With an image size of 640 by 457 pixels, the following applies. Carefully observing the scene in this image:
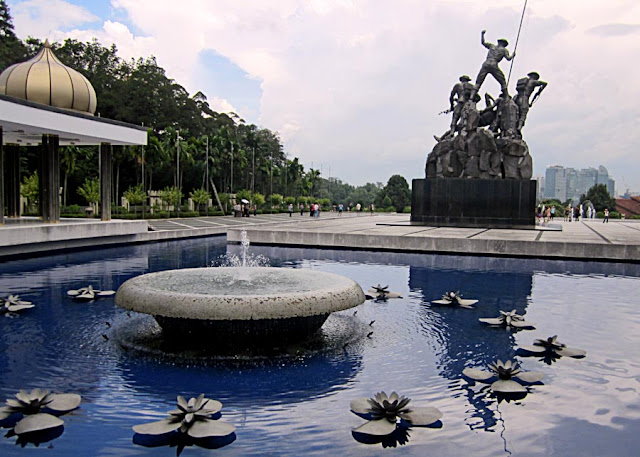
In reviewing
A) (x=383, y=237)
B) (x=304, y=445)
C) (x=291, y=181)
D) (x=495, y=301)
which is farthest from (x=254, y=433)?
(x=291, y=181)

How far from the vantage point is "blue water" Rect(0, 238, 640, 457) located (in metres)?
4.18

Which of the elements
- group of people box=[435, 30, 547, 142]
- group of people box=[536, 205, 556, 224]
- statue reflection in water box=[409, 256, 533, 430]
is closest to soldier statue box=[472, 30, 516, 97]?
group of people box=[435, 30, 547, 142]

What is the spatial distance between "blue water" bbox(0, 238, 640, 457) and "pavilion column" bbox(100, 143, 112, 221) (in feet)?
38.7

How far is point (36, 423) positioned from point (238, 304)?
79.3 inches

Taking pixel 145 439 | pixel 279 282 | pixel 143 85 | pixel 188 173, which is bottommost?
pixel 145 439

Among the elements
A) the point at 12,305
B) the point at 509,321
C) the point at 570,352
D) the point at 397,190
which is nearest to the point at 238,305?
the point at 570,352

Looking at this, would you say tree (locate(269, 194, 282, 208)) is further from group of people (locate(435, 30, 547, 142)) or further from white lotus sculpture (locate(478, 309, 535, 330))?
white lotus sculpture (locate(478, 309, 535, 330))

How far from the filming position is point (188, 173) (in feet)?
173

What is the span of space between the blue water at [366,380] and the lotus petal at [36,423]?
0.27 feet

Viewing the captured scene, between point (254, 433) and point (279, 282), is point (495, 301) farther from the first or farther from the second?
point (254, 433)

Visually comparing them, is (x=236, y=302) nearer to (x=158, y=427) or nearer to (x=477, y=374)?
(x=158, y=427)

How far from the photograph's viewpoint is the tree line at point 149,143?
41.6m

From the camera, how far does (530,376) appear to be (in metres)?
5.48

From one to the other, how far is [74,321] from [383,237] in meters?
11.3
